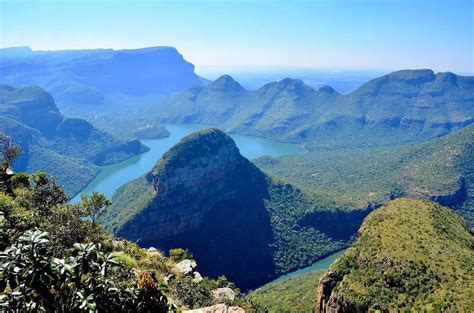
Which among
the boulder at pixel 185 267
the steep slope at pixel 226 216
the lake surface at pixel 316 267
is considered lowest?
the lake surface at pixel 316 267

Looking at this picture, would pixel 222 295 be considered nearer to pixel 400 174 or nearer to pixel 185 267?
pixel 185 267

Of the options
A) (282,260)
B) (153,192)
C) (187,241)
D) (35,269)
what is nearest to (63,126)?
(153,192)

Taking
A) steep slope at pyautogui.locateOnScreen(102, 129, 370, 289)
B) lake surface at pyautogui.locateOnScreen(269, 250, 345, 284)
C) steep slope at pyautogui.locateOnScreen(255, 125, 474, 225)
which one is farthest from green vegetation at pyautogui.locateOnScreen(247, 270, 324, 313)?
steep slope at pyautogui.locateOnScreen(255, 125, 474, 225)

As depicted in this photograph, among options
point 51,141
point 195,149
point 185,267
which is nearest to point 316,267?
point 195,149

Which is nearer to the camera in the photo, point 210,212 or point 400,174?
point 210,212

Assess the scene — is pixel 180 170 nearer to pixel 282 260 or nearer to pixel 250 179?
pixel 250 179

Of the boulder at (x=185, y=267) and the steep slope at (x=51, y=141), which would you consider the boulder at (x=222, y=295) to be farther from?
the steep slope at (x=51, y=141)

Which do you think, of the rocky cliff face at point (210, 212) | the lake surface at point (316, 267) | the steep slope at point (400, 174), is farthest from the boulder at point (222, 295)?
the steep slope at point (400, 174)
